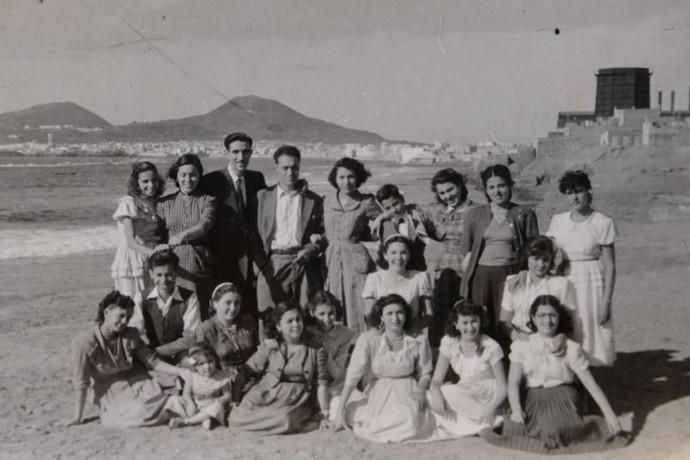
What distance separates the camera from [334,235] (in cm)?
458

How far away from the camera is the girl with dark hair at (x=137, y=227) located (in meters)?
4.51

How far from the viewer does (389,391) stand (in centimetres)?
399

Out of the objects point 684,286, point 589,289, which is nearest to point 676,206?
point 684,286

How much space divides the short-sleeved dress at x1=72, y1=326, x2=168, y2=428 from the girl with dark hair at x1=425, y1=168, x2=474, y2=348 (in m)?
1.74

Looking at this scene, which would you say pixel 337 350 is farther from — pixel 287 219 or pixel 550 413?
pixel 550 413

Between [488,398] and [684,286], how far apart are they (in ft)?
17.5

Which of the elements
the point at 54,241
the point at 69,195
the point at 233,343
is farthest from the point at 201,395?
the point at 69,195

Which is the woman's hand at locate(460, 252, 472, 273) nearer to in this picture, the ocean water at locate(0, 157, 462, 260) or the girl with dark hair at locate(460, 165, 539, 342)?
the girl with dark hair at locate(460, 165, 539, 342)

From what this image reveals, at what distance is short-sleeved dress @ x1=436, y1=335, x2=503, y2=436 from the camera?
3932mm

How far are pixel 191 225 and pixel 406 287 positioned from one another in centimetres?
145

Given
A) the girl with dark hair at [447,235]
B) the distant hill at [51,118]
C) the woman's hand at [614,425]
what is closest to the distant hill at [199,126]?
the distant hill at [51,118]

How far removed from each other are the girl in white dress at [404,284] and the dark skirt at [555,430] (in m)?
0.76

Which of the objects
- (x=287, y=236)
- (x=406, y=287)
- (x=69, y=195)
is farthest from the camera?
(x=69, y=195)

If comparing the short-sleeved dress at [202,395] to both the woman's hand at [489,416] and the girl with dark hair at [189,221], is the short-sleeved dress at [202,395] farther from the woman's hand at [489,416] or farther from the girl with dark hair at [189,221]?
the woman's hand at [489,416]
